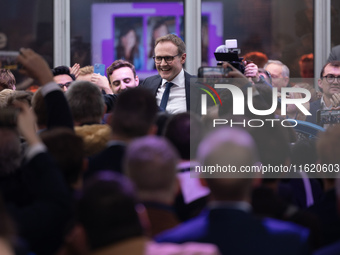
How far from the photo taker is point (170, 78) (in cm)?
569

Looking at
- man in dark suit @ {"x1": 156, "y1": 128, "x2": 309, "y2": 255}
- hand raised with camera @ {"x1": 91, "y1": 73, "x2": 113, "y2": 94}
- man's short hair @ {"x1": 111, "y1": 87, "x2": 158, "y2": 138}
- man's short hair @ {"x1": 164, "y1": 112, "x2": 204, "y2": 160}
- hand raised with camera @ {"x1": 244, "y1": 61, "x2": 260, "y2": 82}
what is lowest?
man in dark suit @ {"x1": 156, "y1": 128, "x2": 309, "y2": 255}

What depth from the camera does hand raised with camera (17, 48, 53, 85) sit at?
136 inches

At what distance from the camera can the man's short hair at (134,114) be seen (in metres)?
3.10

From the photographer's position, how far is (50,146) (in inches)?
113

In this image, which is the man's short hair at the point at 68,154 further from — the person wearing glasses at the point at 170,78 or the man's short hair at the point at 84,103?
the person wearing glasses at the point at 170,78

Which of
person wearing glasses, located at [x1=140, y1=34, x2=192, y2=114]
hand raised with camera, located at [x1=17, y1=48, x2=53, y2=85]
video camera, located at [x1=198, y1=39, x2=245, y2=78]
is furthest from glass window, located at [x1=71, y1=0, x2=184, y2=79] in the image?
hand raised with camera, located at [x1=17, y1=48, x2=53, y2=85]

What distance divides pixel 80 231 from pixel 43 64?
1.42 meters

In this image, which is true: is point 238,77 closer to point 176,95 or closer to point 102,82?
point 176,95

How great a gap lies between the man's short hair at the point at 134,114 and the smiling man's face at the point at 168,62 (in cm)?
245

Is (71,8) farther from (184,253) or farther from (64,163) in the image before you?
(184,253)

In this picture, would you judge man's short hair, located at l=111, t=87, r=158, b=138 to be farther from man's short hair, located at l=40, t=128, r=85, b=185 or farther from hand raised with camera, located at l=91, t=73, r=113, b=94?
hand raised with camera, located at l=91, t=73, r=113, b=94

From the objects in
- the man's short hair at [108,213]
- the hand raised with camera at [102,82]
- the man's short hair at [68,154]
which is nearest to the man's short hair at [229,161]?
the man's short hair at [108,213]

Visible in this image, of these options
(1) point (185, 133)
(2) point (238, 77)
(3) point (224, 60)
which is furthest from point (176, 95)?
(1) point (185, 133)

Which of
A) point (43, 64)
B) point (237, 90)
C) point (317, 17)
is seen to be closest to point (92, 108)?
point (43, 64)
